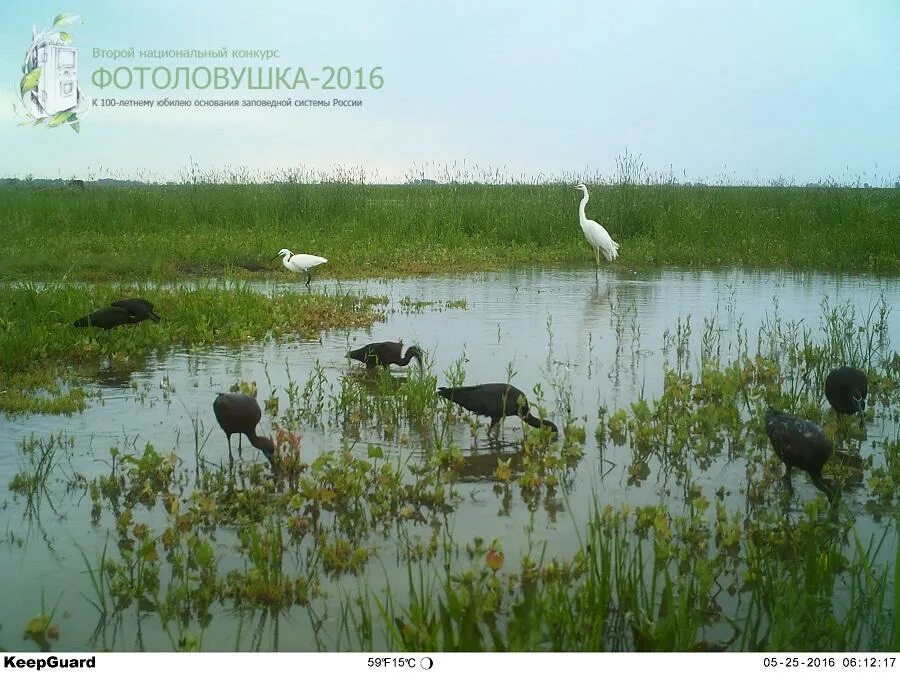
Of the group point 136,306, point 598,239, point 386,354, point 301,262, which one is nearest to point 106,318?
point 136,306

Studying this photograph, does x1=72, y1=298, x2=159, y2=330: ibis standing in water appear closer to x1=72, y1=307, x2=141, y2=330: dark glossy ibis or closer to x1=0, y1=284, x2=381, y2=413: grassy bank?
x1=72, y1=307, x2=141, y2=330: dark glossy ibis

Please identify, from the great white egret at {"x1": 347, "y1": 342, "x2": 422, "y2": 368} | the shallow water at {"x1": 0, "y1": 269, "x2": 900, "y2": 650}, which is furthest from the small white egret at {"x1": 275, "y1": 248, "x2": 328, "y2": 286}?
the great white egret at {"x1": 347, "y1": 342, "x2": 422, "y2": 368}

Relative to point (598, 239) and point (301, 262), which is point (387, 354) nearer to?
point (301, 262)

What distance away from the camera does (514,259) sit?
50.5ft

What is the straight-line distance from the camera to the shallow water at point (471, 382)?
3.94 meters

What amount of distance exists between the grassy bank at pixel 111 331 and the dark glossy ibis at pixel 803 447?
4.27 m

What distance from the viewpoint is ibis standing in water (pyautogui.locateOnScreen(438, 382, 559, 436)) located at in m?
5.46

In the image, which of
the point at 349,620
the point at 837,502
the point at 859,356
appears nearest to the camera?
the point at 349,620

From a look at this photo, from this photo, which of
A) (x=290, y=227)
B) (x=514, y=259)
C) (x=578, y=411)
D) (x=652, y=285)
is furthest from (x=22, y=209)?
(x=578, y=411)

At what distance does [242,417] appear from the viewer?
4883 mm

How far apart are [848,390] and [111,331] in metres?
5.88
